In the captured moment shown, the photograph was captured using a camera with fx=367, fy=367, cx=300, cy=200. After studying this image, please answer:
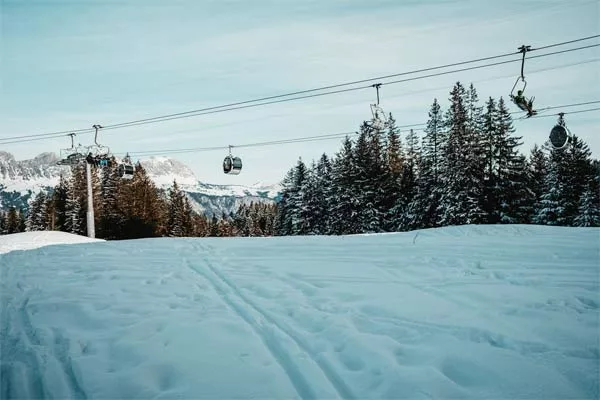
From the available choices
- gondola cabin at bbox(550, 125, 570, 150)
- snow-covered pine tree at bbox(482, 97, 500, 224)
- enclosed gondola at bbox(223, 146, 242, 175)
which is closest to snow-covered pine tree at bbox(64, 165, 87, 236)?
enclosed gondola at bbox(223, 146, 242, 175)

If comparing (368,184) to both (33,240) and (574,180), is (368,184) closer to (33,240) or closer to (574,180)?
(574,180)

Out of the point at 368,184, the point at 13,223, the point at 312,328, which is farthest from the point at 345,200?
the point at 13,223

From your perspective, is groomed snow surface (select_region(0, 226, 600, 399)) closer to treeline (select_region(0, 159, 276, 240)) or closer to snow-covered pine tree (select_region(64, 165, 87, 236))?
treeline (select_region(0, 159, 276, 240))

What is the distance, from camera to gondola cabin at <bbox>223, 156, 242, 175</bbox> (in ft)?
76.9

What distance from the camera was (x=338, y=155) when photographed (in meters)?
43.0

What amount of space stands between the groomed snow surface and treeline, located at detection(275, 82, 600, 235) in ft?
73.9

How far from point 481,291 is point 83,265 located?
10234 millimetres

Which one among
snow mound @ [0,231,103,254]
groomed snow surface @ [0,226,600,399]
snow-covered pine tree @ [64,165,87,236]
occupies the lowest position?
groomed snow surface @ [0,226,600,399]

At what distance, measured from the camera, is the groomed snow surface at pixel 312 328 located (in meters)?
4.04

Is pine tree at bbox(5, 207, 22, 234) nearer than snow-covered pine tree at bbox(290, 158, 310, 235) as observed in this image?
No

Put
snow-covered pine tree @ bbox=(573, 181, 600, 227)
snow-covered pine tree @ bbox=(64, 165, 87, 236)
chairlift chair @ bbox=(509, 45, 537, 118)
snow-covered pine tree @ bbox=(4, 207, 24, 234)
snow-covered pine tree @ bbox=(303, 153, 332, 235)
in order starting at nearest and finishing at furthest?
chairlift chair @ bbox=(509, 45, 537, 118) < snow-covered pine tree @ bbox=(573, 181, 600, 227) < snow-covered pine tree @ bbox=(303, 153, 332, 235) < snow-covered pine tree @ bbox=(64, 165, 87, 236) < snow-covered pine tree @ bbox=(4, 207, 24, 234)

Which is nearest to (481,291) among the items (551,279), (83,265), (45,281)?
(551,279)

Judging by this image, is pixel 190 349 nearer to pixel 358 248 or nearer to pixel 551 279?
pixel 551 279

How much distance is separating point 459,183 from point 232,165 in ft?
64.3
